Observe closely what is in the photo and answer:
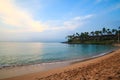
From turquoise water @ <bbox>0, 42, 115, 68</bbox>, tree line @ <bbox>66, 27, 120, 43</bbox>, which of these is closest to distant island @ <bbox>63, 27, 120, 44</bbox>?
tree line @ <bbox>66, 27, 120, 43</bbox>

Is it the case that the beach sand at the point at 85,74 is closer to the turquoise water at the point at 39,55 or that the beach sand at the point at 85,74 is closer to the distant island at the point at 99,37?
the turquoise water at the point at 39,55

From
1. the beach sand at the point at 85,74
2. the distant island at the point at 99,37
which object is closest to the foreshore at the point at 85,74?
the beach sand at the point at 85,74

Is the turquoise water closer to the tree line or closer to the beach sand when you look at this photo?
the beach sand

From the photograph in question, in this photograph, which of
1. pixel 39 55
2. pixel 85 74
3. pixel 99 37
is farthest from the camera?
pixel 99 37

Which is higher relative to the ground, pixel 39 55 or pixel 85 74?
pixel 85 74

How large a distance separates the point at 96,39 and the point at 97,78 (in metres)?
123

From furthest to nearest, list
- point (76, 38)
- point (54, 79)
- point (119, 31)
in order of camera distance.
Answer: point (76, 38) → point (119, 31) → point (54, 79)

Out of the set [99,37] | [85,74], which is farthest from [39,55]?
[99,37]

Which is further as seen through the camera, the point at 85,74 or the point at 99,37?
the point at 99,37

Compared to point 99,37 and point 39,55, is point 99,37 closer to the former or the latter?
point 99,37

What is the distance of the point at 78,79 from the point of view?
7336 millimetres

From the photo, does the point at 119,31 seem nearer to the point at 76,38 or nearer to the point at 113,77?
the point at 76,38

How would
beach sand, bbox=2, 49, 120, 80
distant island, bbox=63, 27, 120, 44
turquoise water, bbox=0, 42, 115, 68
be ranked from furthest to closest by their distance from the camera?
distant island, bbox=63, 27, 120, 44 < turquoise water, bbox=0, 42, 115, 68 < beach sand, bbox=2, 49, 120, 80

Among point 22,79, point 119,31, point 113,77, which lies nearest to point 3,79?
point 22,79
